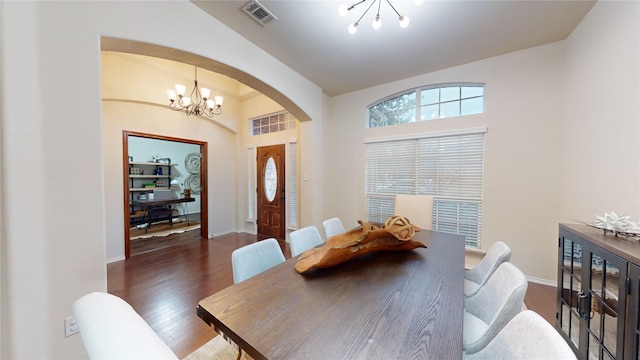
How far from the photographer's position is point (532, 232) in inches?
104

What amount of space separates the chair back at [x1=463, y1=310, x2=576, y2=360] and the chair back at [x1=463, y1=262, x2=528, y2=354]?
109 mm

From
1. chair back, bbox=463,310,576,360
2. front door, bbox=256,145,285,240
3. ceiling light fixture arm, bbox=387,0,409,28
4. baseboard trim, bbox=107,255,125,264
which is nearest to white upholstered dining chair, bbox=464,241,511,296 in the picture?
chair back, bbox=463,310,576,360

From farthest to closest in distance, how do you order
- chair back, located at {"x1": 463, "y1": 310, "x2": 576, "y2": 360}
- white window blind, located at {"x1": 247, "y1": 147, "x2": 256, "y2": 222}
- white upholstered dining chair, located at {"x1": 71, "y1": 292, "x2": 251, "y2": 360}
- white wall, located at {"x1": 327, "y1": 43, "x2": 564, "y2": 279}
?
white window blind, located at {"x1": 247, "y1": 147, "x2": 256, "y2": 222} → white wall, located at {"x1": 327, "y1": 43, "x2": 564, "y2": 279} → chair back, located at {"x1": 463, "y1": 310, "x2": 576, "y2": 360} → white upholstered dining chair, located at {"x1": 71, "y1": 292, "x2": 251, "y2": 360}

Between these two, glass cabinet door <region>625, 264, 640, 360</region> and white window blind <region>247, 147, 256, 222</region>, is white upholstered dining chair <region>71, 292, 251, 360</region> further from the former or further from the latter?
white window blind <region>247, 147, 256, 222</region>

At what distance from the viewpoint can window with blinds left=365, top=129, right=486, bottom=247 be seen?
295 cm

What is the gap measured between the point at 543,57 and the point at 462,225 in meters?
2.23

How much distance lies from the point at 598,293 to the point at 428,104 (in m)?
2.72

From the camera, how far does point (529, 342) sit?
2.37 ft

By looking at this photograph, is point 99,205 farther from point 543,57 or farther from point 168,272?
point 543,57

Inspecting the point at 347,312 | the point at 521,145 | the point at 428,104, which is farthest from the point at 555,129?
the point at 347,312

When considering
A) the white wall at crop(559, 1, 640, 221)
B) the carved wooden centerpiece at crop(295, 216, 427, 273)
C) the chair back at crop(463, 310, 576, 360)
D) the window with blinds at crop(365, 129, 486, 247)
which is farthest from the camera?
the window with blinds at crop(365, 129, 486, 247)

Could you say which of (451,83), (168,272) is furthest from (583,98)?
(168,272)

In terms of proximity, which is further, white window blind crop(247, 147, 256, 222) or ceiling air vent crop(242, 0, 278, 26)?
white window blind crop(247, 147, 256, 222)

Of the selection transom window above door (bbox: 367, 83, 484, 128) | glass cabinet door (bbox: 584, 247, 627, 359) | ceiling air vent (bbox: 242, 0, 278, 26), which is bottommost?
glass cabinet door (bbox: 584, 247, 627, 359)
